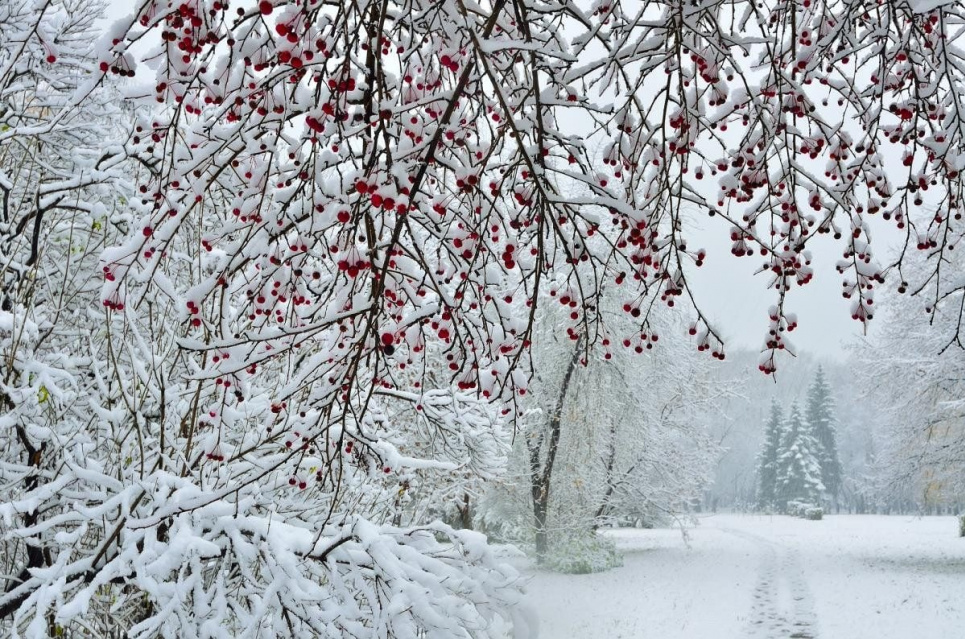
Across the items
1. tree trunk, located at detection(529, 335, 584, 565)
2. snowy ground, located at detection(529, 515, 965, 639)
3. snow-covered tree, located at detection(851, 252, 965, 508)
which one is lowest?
snowy ground, located at detection(529, 515, 965, 639)

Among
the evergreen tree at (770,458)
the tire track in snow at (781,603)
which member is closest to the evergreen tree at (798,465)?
the evergreen tree at (770,458)

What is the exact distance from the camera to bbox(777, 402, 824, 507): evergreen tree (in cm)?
4572

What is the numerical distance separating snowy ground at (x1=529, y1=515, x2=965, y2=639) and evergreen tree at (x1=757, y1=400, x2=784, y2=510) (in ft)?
101

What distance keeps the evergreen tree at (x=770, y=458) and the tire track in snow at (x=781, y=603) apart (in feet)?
111

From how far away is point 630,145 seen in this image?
2.43m

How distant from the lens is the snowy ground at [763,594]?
10398mm

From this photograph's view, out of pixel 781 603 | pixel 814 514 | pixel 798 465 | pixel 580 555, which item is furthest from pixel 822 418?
pixel 781 603

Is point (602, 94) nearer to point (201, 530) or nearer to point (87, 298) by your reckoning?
point (201, 530)

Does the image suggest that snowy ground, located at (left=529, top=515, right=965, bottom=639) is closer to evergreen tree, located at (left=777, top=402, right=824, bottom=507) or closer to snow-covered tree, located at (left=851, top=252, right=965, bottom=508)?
snow-covered tree, located at (left=851, top=252, right=965, bottom=508)

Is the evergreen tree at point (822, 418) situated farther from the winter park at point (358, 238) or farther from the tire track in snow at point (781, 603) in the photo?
the winter park at point (358, 238)

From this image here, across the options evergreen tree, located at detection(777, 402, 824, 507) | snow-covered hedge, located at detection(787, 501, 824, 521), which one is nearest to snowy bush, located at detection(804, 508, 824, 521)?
snow-covered hedge, located at detection(787, 501, 824, 521)

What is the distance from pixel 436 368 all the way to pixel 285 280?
9.89 meters

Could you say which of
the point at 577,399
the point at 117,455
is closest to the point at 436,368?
the point at 577,399

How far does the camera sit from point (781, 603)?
40.4ft
